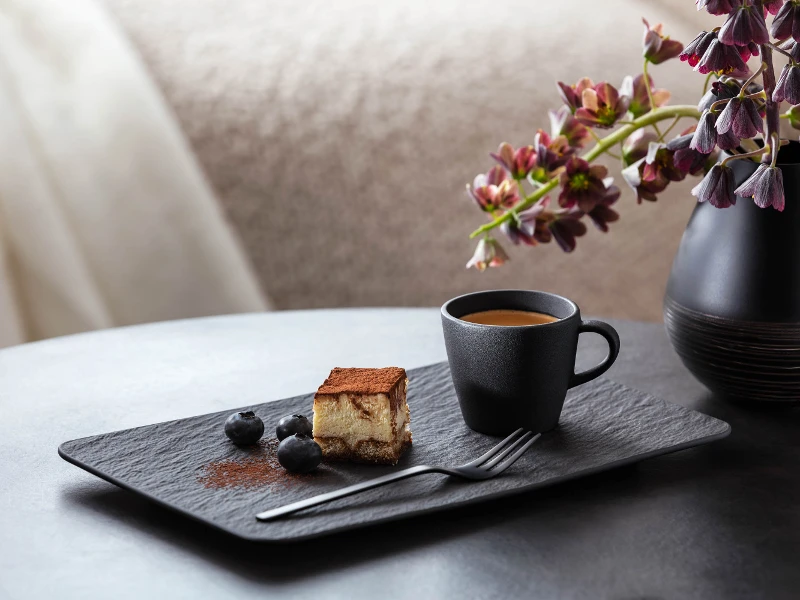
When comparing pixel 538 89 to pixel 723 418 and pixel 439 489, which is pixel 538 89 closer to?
pixel 723 418

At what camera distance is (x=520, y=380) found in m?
0.87

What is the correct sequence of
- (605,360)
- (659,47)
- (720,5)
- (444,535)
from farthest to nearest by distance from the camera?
(659,47) < (605,360) < (720,5) < (444,535)

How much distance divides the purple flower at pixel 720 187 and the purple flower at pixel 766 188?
23mm

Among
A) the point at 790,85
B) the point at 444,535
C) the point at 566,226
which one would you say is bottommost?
the point at 444,535

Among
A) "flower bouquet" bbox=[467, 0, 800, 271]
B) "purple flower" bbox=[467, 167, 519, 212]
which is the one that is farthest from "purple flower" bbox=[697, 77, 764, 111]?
"purple flower" bbox=[467, 167, 519, 212]

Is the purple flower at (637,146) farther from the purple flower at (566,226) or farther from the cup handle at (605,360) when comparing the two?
the cup handle at (605,360)

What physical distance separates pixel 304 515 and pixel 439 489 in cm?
11

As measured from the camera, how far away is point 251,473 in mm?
803

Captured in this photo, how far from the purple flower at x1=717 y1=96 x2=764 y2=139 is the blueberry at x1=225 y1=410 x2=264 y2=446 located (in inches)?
18.9

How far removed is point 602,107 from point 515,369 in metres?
0.32

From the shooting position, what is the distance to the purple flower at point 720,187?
2.90 feet

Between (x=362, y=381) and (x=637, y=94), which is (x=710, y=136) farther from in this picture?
(x=362, y=381)

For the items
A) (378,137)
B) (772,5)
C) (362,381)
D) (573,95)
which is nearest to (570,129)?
(573,95)

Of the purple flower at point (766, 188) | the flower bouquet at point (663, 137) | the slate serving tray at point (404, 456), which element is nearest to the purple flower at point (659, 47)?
the flower bouquet at point (663, 137)
